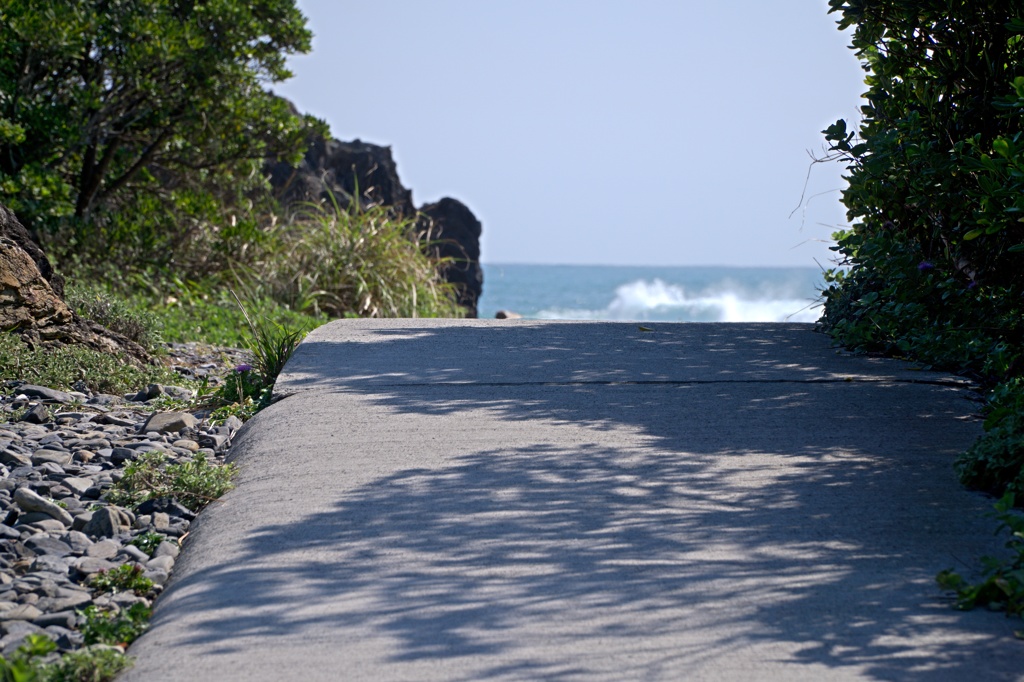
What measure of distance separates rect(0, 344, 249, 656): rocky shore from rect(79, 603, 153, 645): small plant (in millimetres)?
29

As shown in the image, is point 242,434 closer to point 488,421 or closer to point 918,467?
point 488,421

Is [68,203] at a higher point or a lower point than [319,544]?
higher

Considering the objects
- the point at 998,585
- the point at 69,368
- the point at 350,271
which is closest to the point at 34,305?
the point at 69,368

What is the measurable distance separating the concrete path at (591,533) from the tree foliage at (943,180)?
1.16 ft

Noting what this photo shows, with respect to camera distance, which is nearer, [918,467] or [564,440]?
[918,467]

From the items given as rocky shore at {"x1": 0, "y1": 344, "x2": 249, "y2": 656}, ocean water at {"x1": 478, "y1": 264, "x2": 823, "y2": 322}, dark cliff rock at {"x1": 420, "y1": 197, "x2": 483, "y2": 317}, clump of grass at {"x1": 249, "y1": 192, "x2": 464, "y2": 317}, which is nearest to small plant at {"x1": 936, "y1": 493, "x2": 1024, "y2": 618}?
rocky shore at {"x1": 0, "y1": 344, "x2": 249, "y2": 656}

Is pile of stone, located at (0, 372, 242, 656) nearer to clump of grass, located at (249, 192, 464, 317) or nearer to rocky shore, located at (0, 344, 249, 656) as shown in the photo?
rocky shore, located at (0, 344, 249, 656)

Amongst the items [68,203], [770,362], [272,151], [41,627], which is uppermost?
[272,151]

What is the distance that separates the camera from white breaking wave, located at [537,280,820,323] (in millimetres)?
56844

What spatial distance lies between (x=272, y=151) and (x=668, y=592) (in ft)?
31.3

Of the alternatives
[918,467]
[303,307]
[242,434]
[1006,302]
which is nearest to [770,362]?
[1006,302]

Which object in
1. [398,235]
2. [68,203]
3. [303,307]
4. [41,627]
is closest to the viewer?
[41,627]

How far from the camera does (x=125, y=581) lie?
11.5 ft

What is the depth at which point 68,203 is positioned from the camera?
10344mm
